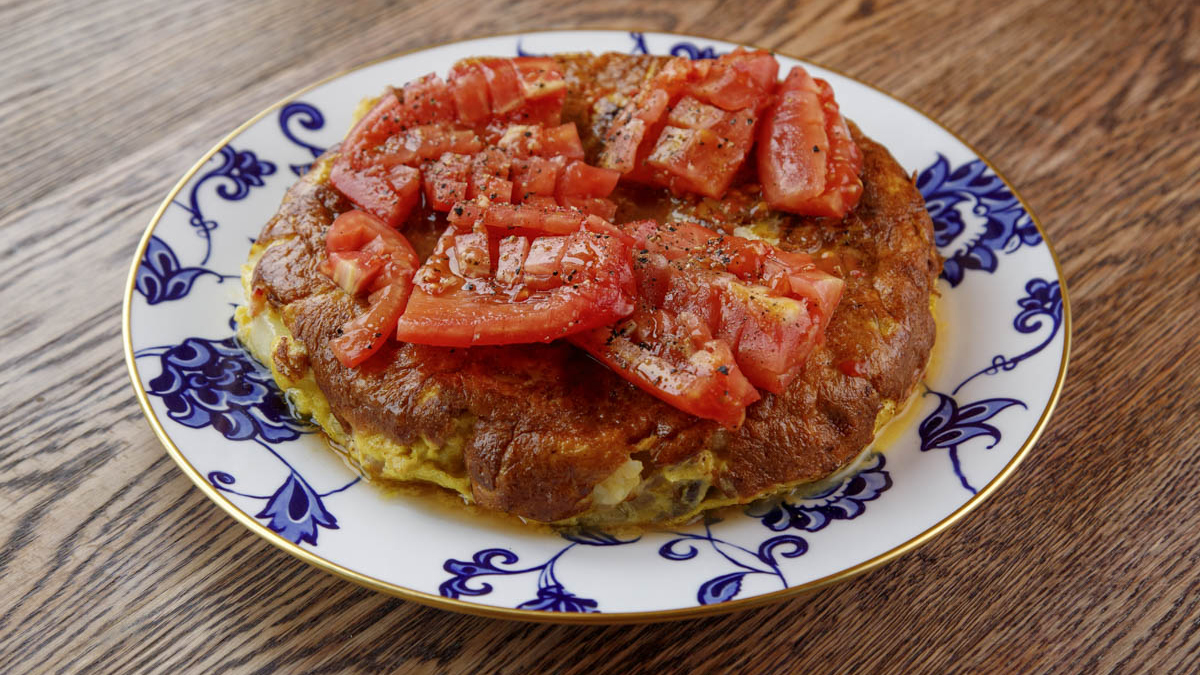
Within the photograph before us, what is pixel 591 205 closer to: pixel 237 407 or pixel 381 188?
pixel 381 188

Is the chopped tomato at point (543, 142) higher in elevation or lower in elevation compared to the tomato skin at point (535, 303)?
higher

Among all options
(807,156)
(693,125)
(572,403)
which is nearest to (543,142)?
(693,125)

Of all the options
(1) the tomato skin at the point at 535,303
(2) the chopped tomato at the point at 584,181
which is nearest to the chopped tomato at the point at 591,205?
(2) the chopped tomato at the point at 584,181

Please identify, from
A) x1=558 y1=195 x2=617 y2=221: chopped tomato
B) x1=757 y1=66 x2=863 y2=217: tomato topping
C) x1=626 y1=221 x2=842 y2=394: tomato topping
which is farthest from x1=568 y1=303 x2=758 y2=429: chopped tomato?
x1=757 y1=66 x2=863 y2=217: tomato topping

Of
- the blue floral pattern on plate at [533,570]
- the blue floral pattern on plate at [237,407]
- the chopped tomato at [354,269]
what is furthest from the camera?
the chopped tomato at [354,269]

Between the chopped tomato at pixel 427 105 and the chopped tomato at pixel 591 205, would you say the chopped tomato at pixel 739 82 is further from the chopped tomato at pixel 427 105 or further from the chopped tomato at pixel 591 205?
the chopped tomato at pixel 427 105

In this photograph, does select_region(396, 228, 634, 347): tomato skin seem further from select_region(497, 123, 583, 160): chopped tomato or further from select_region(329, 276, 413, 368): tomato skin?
select_region(497, 123, 583, 160): chopped tomato

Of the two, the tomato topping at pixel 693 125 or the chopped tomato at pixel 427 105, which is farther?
the chopped tomato at pixel 427 105

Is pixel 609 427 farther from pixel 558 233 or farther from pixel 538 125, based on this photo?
pixel 538 125
